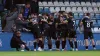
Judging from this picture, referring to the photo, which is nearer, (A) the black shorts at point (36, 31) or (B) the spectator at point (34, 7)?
(A) the black shorts at point (36, 31)

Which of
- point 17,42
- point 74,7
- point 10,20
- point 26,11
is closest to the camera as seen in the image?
point 17,42

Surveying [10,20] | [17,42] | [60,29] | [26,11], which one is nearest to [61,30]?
[60,29]

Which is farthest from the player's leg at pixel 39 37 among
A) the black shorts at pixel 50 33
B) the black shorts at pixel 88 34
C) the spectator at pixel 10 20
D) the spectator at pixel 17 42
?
the black shorts at pixel 88 34

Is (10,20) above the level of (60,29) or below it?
above

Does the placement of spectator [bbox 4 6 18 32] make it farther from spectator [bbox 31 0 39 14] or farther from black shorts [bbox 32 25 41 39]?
spectator [bbox 31 0 39 14]

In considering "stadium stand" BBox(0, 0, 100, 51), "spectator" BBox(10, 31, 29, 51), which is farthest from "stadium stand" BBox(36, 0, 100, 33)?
"spectator" BBox(10, 31, 29, 51)

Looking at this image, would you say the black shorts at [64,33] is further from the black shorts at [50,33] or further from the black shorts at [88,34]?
the black shorts at [88,34]

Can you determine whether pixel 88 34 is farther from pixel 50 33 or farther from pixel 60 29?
pixel 50 33

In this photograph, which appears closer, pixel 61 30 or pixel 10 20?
pixel 61 30

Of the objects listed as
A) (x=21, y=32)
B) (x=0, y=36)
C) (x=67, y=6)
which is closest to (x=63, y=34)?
(x=21, y=32)

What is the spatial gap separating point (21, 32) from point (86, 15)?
330 centimetres

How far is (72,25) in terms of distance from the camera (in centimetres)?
1603

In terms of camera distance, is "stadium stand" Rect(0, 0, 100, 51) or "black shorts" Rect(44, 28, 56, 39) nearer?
"black shorts" Rect(44, 28, 56, 39)

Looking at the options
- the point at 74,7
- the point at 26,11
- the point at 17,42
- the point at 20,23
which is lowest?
the point at 17,42
